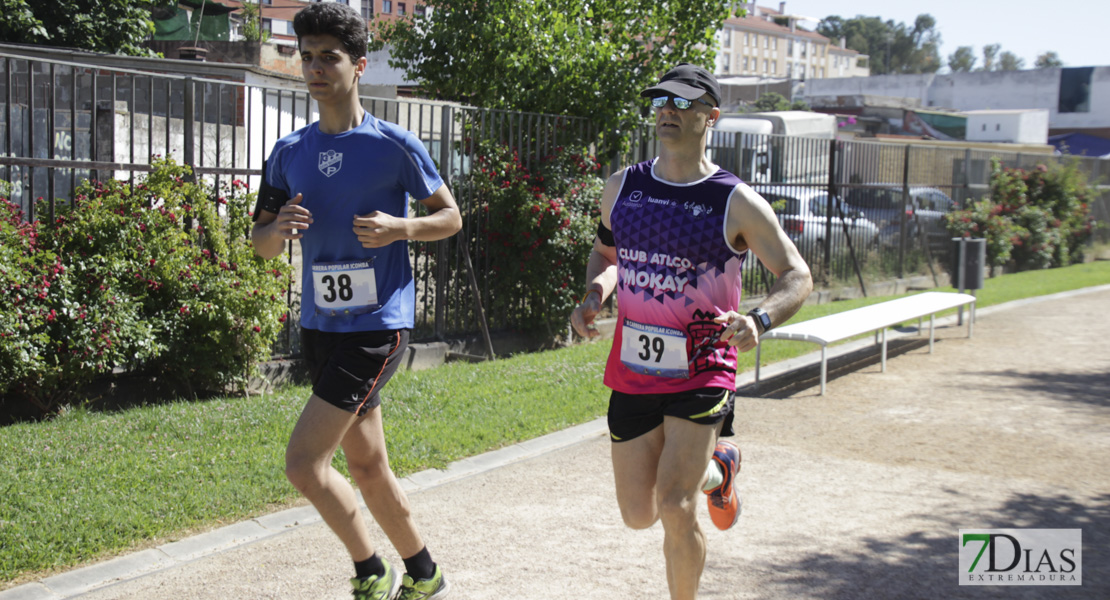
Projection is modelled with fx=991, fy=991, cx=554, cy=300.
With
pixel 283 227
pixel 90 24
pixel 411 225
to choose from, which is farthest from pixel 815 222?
pixel 90 24

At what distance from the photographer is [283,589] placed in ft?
13.5

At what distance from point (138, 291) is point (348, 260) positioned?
3.75 m

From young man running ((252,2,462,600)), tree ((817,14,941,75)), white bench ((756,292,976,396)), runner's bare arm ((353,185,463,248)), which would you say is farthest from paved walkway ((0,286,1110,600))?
tree ((817,14,941,75))

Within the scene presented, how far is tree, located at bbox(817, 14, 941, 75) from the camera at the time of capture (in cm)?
16438

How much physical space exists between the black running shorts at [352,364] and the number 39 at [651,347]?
0.92 metres

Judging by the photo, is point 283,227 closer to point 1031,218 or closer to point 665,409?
point 665,409

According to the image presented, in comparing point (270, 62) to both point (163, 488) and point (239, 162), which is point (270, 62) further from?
point (163, 488)

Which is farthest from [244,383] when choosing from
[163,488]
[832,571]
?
[832,571]

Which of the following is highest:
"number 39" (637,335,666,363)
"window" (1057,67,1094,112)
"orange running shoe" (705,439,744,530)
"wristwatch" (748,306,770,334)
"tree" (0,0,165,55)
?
"window" (1057,67,1094,112)

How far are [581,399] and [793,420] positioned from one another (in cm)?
165

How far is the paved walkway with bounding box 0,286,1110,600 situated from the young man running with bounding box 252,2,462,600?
0.62 metres

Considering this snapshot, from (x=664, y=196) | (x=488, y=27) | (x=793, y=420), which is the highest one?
(x=488, y=27)

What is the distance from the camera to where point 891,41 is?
166 meters

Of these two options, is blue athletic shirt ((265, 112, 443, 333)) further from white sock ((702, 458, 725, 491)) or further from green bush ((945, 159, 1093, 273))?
green bush ((945, 159, 1093, 273))
